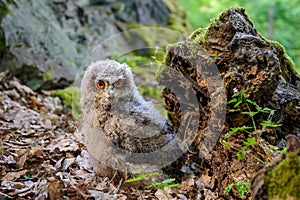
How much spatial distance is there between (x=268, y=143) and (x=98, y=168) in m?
1.74

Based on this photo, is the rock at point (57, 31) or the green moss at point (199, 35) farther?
the rock at point (57, 31)

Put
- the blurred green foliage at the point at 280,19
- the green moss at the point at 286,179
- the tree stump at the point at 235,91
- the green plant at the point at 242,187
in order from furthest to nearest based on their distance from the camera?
the blurred green foliage at the point at 280,19 → the tree stump at the point at 235,91 → the green plant at the point at 242,187 → the green moss at the point at 286,179

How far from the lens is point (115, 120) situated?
3.48 m

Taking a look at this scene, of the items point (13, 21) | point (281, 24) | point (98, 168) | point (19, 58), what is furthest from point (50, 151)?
point (281, 24)

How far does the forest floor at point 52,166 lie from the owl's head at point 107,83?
791 mm

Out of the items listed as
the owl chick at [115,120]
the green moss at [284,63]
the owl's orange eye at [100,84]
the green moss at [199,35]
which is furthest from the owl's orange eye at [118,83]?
the green moss at [284,63]

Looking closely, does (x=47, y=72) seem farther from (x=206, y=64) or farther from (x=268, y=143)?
(x=268, y=143)

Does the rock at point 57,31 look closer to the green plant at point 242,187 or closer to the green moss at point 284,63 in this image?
the green moss at point 284,63

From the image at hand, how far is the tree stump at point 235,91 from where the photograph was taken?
3033 millimetres

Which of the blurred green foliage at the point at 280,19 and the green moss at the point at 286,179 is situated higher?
the blurred green foliage at the point at 280,19

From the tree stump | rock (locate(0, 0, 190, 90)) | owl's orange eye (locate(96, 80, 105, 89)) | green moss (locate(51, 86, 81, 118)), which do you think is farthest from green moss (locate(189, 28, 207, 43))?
rock (locate(0, 0, 190, 90))

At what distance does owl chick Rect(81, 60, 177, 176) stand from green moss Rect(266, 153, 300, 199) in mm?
1665

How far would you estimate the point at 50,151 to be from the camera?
A: 4125mm

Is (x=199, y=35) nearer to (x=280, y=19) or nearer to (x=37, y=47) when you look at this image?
(x=37, y=47)
